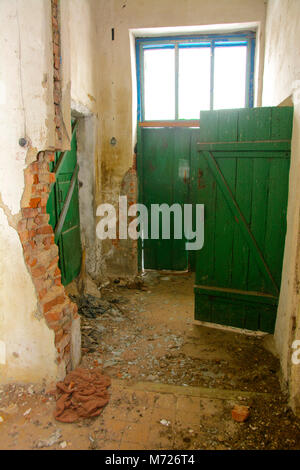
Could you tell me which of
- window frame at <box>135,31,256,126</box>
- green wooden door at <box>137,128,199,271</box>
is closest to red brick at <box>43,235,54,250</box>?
green wooden door at <box>137,128,199,271</box>

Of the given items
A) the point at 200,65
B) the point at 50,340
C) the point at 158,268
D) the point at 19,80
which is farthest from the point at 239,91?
the point at 50,340

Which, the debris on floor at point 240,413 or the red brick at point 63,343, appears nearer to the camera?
the debris on floor at point 240,413

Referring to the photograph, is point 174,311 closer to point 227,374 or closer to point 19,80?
point 227,374

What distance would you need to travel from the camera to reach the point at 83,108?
463cm

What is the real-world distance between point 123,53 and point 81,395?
4713mm

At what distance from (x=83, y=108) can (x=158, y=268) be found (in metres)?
2.94

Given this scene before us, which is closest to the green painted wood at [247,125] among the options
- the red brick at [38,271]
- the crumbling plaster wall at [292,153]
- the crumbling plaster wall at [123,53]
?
the crumbling plaster wall at [292,153]

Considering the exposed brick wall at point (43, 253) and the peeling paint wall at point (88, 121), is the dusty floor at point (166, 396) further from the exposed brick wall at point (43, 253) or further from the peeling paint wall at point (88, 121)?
the peeling paint wall at point (88, 121)

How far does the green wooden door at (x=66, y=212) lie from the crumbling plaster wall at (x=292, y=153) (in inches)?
100

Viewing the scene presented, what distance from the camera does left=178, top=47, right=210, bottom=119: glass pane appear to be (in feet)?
17.5

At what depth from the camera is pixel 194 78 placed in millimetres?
5379

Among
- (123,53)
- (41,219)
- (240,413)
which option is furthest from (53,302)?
(123,53)

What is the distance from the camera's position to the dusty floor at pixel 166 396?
2332 mm

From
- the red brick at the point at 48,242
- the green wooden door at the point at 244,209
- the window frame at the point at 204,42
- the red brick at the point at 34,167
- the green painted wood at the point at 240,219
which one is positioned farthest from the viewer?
the window frame at the point at 204,42
